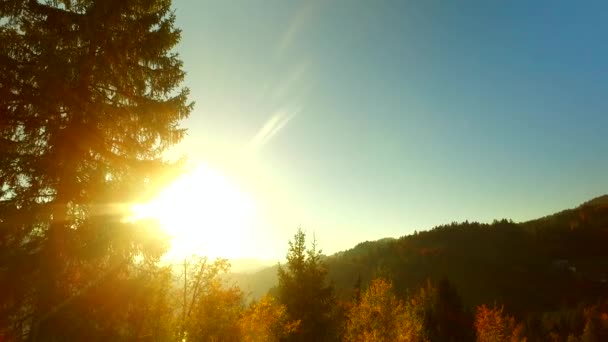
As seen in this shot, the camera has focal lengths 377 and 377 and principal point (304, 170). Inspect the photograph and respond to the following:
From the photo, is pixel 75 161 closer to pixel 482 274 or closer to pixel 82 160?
pixel 82 160

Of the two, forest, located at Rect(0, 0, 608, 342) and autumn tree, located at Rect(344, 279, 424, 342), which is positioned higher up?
forest, located at Rect(0, 0, 608, 342)

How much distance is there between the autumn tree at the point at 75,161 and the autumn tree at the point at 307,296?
48.8ft

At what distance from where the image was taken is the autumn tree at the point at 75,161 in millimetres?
10469

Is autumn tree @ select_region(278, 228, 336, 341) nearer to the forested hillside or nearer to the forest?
the forest

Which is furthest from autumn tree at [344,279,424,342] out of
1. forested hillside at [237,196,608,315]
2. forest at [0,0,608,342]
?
forested hillside at [237,196,608,315]

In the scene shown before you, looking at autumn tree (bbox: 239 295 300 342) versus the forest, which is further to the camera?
autumn tree (bbox: 239 295 300 342)

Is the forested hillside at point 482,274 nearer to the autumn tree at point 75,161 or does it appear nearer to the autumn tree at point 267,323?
the autumn tree at point 267,323

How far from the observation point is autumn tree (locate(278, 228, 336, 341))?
2539 centimetres

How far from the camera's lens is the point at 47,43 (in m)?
10.2

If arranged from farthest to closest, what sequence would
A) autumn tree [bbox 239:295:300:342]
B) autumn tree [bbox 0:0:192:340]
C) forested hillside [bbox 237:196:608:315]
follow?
forested hillside [bbox 237:196:608:315] → autumn tree [bbox 239:295:300:342] → autumn tree [bbox 0:0:192:340]

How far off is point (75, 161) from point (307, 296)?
18668 millimetres

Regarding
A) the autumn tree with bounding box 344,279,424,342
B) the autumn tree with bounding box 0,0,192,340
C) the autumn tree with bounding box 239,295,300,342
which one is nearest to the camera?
the autumn tree with bounding box 0,0,192,340

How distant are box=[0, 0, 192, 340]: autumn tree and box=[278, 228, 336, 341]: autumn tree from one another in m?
14.9

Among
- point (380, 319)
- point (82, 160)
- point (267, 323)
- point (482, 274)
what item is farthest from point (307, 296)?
point (482, 274)
